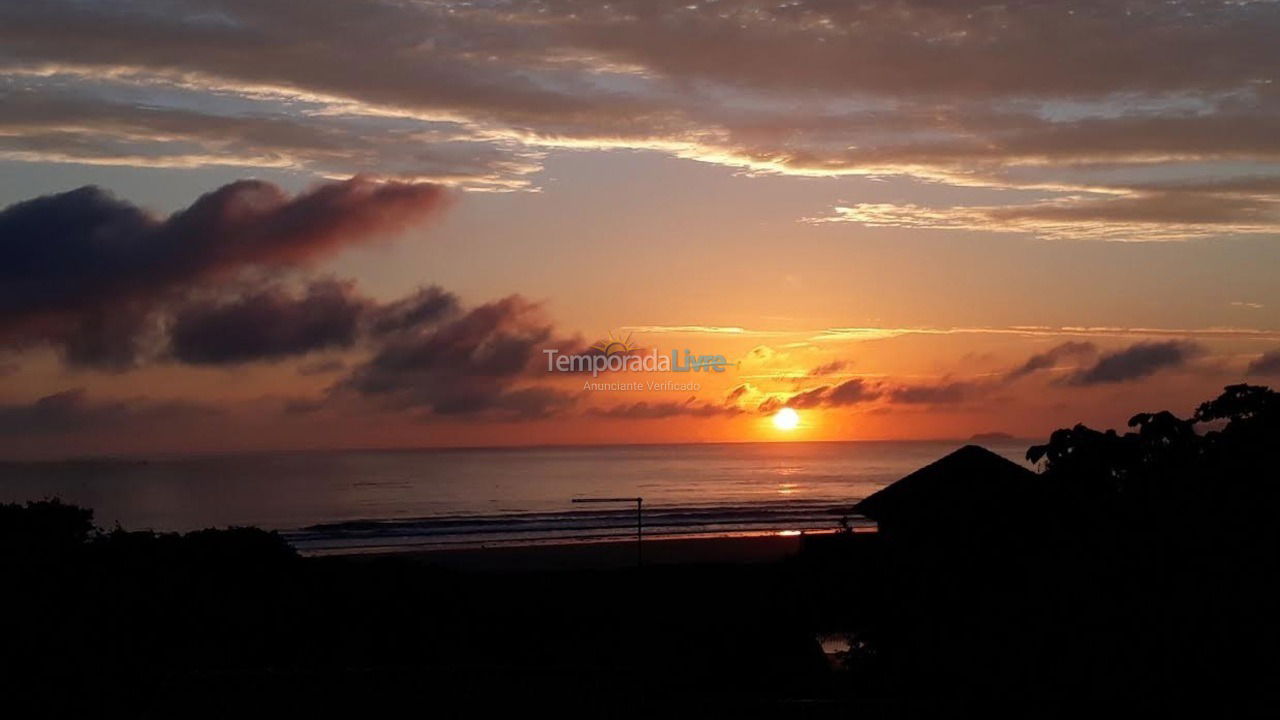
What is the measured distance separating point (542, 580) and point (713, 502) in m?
53.0

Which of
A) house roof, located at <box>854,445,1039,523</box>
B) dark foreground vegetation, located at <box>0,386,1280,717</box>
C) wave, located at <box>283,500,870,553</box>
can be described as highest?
house roof, located at <box>854,445,1039,523</box>

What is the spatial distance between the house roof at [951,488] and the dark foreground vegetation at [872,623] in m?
0.03

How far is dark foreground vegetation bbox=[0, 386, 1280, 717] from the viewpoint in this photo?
6781 mm

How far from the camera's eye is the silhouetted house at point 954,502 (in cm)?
941

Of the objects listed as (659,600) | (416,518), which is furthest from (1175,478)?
(416,518)

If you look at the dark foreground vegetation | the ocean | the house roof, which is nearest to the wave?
the ocean

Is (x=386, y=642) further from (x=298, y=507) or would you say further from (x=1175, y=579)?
(x=298, y=507)

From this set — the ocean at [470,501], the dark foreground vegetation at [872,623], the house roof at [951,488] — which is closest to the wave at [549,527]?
the ocean at [470,501]

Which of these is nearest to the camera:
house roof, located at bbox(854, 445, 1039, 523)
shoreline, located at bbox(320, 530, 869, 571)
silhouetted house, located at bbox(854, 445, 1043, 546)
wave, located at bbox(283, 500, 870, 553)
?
silhouetted house, located at bbox(854, 445, 1043, 546)

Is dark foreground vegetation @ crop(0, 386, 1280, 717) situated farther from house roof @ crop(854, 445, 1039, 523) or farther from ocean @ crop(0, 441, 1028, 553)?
ocean @ crop(0, 441, 1028, 553)

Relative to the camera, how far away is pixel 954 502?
10.7 m

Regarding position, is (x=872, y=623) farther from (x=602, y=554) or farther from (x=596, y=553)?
(x=596, y=553)

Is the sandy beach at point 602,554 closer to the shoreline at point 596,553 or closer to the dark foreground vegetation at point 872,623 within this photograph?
the shoreline at point 596,553

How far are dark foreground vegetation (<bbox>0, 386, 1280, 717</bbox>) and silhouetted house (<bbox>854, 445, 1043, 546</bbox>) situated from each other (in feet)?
0.09
